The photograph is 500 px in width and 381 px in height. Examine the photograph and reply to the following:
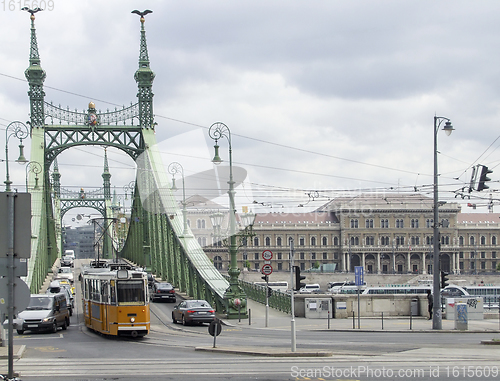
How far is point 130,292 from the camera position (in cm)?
2517

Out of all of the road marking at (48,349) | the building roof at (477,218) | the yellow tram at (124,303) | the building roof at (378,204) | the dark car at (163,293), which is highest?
the building roof at (378,204)

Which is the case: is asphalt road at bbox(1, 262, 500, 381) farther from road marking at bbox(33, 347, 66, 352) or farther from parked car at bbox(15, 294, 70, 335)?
parked car at bbox(15, 294, 70, 335)

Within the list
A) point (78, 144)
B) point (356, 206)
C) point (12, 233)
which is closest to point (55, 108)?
Result: point (78, 144)

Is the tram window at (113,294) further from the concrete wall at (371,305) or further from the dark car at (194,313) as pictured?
the concrete wall at (371,305)

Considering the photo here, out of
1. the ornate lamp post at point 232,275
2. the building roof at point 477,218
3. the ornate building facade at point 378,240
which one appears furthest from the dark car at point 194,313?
the building roof at point 477,218

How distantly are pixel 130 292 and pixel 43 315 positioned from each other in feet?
16.5

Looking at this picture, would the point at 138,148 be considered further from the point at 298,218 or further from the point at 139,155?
the point at 298,218

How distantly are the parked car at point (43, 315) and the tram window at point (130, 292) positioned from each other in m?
4.49

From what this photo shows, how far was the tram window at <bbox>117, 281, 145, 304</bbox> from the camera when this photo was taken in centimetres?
2503

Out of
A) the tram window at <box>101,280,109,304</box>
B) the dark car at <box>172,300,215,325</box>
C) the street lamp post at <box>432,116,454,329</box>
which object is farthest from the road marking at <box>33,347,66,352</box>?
the street lamp post at <box>432,116,454,329</box>

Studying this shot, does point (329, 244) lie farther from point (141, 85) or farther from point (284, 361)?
point (284, 361)

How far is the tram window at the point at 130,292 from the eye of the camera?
25031mm

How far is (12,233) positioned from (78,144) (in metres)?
41.1

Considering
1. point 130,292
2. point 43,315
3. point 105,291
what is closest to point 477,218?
point 43,315
